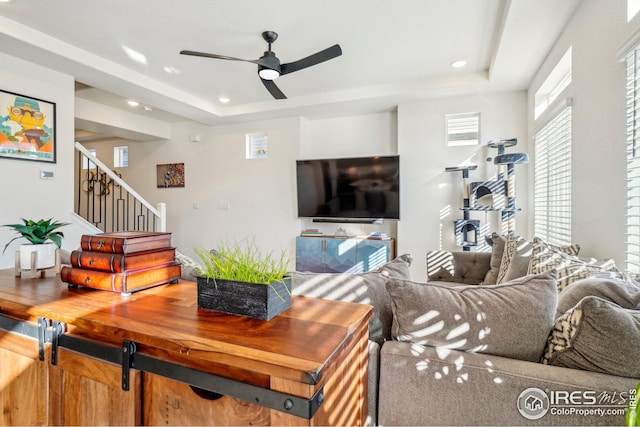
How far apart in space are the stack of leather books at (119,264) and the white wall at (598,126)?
228 cm

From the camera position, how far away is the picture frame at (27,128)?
2982mm

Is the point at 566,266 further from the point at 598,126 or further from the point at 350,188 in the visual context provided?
the point at 350,188

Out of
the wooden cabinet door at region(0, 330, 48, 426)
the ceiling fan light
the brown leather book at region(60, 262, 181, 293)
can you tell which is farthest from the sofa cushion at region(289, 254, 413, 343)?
the ceiling fan light

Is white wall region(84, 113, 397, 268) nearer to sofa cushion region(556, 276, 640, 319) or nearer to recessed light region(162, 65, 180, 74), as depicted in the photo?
recessed light region(162, 65, 180, 74)

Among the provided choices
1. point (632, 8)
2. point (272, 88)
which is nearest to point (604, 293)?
point (632, 8)

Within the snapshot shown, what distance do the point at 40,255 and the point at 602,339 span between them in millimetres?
2119

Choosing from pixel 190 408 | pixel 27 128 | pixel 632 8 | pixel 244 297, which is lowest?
pixel 190 408

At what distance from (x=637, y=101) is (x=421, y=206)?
9.08ft

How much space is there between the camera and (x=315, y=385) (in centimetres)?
60

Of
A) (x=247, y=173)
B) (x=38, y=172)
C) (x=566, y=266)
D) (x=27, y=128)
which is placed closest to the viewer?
(x=566, y=266)

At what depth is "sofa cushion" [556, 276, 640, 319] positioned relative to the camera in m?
0.99

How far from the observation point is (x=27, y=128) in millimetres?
3105

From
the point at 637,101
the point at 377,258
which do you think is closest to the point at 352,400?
the point at 637,101

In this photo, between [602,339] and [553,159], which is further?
[553,159]
